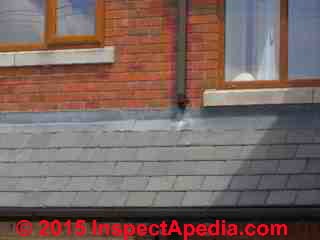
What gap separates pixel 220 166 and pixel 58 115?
6.46 ft

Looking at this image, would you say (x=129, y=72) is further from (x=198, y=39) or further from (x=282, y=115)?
(x=282, y=115)

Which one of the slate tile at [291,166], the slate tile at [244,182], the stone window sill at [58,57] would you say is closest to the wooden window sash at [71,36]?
the stone window sill at [58,57]

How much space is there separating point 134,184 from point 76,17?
215 cm

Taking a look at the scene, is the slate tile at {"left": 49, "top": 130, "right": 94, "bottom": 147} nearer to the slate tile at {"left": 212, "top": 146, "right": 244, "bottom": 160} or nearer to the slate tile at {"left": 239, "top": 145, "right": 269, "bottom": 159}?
the slate tile at {"left": 212, "top": 146, "right": 244, "bottom": 160}

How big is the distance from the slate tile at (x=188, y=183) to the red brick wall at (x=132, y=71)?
3.29ft

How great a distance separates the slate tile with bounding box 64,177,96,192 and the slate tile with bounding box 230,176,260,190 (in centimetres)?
132

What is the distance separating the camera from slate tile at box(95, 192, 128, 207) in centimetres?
894

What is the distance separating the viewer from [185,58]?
32.3ft

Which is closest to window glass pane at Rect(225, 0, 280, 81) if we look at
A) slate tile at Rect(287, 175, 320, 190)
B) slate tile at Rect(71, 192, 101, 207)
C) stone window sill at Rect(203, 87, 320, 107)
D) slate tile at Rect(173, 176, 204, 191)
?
stone window sill at Rect(203, 87, 320, 107)

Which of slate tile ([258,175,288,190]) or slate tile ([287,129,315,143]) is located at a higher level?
slate tile ([287,129,315,143])

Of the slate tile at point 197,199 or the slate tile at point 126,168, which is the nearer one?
the slate tile at point 197,199

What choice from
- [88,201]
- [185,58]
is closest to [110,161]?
[88,201]

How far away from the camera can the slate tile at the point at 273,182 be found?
8680 mm

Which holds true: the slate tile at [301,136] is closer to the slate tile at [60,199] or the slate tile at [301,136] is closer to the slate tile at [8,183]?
the slate tile at [60,199]
